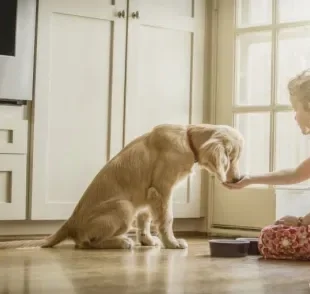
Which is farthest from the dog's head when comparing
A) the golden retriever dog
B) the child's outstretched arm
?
the child's outstretched arm

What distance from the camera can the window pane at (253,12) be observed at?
12.5 ft

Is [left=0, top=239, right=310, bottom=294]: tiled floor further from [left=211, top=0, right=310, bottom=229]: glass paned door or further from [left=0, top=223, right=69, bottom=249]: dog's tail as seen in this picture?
[left=211, top=0, right=310, bottom=229]: glass paned door

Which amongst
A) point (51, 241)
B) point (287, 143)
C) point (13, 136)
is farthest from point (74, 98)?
point (287, 143)

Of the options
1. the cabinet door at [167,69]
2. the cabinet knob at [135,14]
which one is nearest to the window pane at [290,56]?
the cabinet door at [167,69]

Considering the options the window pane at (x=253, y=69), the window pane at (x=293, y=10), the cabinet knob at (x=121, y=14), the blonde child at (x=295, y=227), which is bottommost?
the blonde child at (x=295, y=227)

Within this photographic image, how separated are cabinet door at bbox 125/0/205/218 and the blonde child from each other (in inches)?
45.7

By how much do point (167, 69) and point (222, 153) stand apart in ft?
3.52

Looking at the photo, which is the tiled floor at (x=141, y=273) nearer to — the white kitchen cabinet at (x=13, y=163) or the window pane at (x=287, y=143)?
the white kitchen cabinet at (x=13, y=163)

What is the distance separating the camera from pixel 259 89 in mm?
3844

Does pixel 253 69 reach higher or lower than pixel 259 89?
higher

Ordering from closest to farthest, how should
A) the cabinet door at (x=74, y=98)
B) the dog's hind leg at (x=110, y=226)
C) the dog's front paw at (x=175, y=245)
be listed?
1. the dog's hind leg at (x=110, y=226)
2. the dog's front paw at (x=175, y=245)
3. the cabinet door at (x=74, y=98)

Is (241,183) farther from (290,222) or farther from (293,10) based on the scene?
(293,10)

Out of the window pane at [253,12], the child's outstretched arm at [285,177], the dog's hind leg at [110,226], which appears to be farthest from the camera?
the window pane at [253,12]

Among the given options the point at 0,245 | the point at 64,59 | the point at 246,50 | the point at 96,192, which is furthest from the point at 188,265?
the point at 246,50
